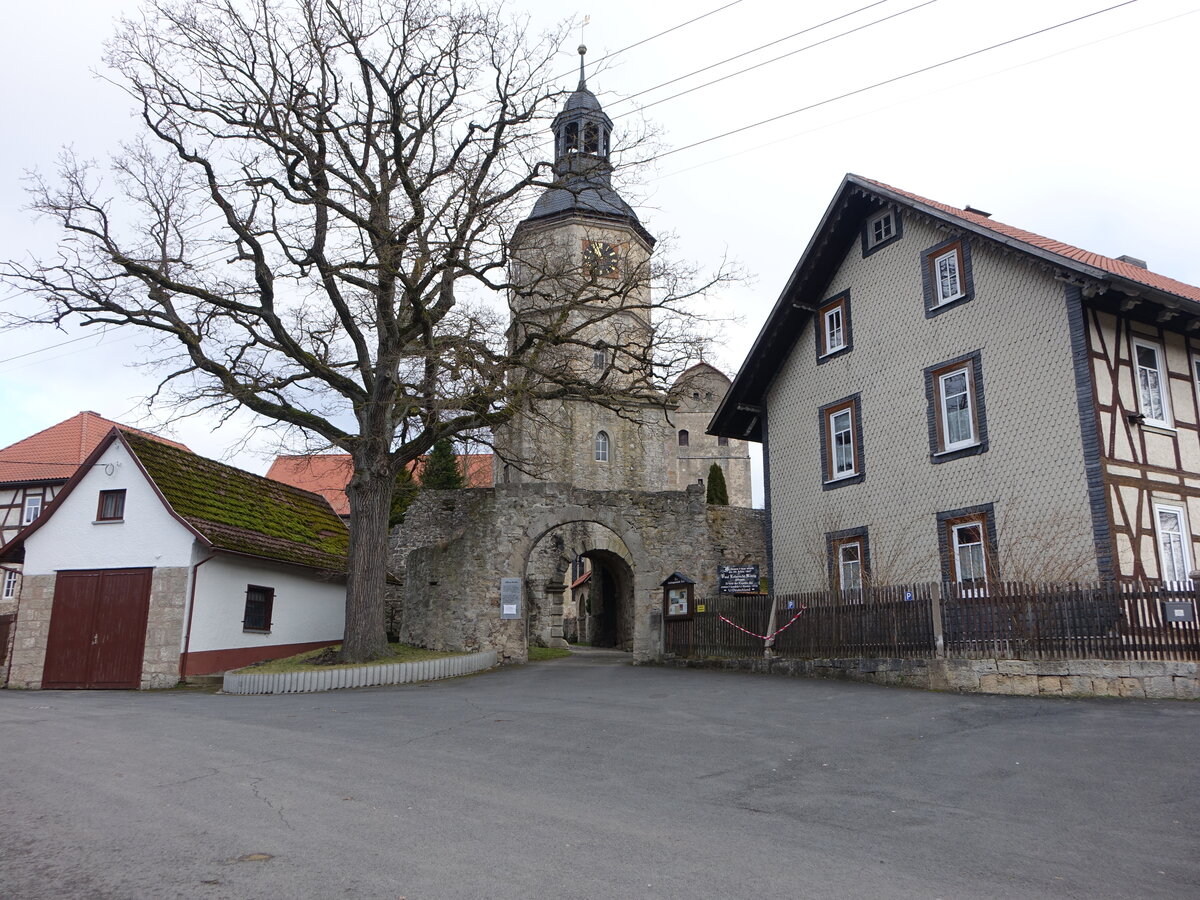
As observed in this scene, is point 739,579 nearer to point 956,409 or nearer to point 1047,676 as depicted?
A: point 956,409

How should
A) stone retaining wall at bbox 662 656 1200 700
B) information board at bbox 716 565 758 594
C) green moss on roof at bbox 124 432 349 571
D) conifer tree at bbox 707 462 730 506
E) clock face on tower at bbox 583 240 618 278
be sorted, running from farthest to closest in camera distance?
conifer tree at bbox 707 462 730 506, information board at bbox 716 565 758 594, green moss on roof at bbox 124 432 349 571, clock face on tower at bbox 583 240 618 278, stone retaining wall at bbox 662 656 1200 700

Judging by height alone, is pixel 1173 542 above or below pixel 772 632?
above

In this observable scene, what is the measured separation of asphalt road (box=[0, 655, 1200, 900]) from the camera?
17.0ft

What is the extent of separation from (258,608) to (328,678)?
20.8 feet

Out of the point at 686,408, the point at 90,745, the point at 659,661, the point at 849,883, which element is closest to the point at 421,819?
the point at 849,883

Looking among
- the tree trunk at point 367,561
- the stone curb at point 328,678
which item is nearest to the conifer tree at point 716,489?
the tree trunk at point 367,561

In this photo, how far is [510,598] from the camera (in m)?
21.6

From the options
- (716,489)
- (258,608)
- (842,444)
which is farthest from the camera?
(716,489)

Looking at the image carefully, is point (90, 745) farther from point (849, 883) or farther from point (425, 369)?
point (425, 369)

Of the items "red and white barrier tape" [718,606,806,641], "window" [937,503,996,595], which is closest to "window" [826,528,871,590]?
"window" [937,503,996,595]

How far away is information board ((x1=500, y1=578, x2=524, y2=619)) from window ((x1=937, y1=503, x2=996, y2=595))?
9.58 meters

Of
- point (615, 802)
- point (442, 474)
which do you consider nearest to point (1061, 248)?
point (615, 802)

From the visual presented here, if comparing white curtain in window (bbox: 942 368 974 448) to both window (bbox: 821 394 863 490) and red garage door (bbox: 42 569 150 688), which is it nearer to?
window (bbox: 821 394 863 490)

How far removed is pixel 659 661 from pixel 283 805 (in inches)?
586
